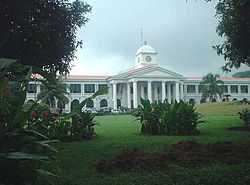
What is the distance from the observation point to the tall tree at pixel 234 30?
10787 millimetres

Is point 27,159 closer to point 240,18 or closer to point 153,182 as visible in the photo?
point 153,182

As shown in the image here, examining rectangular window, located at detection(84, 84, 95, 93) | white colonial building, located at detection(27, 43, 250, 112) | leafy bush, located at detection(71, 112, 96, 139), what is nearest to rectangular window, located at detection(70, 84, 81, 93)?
white colonial building, located at detection(27, 43, 250, 112)

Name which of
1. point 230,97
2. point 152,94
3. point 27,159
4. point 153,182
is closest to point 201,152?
point 153,182

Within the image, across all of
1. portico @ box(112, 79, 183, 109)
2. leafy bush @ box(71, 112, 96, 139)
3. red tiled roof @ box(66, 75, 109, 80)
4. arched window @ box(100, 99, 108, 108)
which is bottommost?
leafy bush @ box(71, 112, 96, 139)

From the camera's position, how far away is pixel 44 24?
32.3 ft

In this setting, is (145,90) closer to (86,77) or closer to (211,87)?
(86,77)

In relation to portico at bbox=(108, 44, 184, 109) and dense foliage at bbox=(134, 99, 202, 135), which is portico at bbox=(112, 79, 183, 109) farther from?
dense foliage at bbox=(134, 99, 202, 135)

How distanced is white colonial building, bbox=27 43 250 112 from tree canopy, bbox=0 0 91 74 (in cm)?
5884

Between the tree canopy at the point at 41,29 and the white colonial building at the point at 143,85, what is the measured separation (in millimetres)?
58835

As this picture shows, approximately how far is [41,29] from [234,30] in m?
6.10

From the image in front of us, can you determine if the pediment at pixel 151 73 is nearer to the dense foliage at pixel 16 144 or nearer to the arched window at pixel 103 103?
the arched window at pixel 103 103

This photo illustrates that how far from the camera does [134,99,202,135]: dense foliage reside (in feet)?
43.1

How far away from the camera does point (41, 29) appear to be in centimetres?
980

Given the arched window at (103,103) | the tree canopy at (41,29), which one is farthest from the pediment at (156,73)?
the tree canopy at (41,29)
